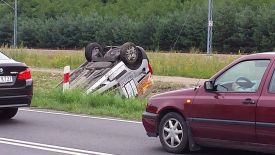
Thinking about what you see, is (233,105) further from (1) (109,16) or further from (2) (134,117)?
(1) (109,16)

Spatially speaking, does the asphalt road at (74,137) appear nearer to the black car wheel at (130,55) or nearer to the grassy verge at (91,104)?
the grassy verge at (91,104)

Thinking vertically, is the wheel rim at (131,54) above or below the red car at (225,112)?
above

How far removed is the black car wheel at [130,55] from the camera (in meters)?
17.7

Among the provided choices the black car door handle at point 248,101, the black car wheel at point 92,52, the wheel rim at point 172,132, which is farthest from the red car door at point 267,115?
the black car wheel at point 92,52

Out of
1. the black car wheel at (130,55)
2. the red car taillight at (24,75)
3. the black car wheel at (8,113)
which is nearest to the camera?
the red car taillight at (24,75)

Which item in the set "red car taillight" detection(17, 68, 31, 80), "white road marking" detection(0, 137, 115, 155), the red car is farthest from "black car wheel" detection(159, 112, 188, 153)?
"red car taillight" detection(17, 68, 31, 80)

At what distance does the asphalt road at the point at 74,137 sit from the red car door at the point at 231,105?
71 cm

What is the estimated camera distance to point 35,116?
14.1 m

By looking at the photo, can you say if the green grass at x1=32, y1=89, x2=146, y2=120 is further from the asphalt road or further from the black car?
the black car

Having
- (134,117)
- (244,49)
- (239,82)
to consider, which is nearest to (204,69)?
(134,117)

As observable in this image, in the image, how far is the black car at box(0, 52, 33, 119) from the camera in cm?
1239

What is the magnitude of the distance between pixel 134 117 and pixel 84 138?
3104 millimetres

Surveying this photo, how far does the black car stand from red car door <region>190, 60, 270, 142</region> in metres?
4.51

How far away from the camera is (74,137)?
11.1 metres
